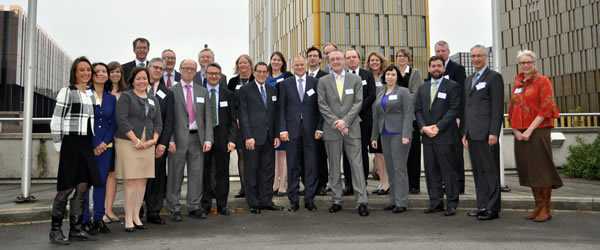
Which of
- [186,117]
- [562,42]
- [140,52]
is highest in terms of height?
[562,42]

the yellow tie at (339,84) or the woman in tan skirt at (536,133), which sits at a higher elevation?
the yellow tie at (339,84)

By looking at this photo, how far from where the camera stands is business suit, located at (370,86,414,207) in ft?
21.7

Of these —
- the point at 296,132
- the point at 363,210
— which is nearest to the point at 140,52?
the point at 296,132

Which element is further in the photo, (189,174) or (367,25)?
(367,25)

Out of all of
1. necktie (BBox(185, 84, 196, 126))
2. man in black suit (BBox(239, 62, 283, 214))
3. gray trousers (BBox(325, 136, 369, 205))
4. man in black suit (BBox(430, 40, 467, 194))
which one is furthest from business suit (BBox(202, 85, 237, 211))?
man in black suit (BBox(430, 40, 467, 194))

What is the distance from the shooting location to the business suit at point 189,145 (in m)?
6.30

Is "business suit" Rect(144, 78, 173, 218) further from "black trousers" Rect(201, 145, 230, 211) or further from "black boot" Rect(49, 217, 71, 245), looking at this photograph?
"black boot" Rect(49, 217, 71, 245)

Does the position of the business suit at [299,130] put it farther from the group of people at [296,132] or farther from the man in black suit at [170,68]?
the man in black suit at [170,68]

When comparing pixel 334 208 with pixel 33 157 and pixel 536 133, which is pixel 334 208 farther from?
pixel 33 157

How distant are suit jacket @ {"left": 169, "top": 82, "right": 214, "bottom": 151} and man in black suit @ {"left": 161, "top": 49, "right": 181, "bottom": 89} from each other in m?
1.01

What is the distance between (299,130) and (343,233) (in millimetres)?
1803

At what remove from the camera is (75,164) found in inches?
201

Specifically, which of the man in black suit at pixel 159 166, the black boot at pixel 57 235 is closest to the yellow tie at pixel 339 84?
the man in black suit at pixel 159 166

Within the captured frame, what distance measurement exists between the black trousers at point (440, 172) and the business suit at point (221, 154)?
8.36ft
